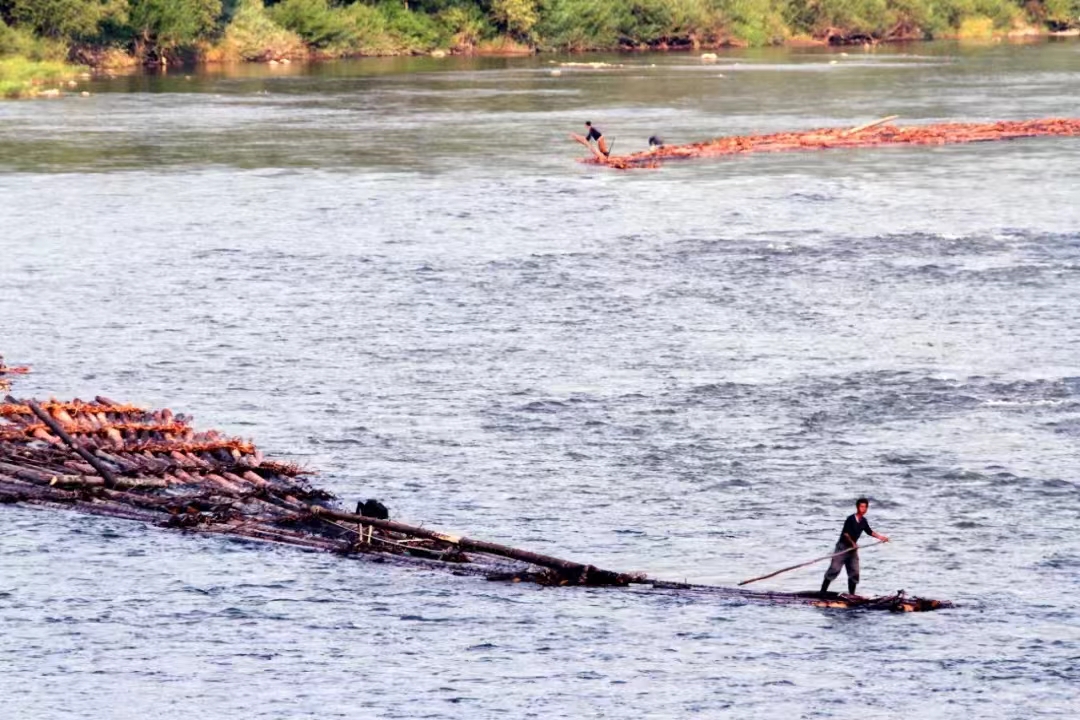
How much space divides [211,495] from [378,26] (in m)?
141

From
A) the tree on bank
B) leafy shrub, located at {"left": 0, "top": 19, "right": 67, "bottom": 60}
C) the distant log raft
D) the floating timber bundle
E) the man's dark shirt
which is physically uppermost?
the tree on bank

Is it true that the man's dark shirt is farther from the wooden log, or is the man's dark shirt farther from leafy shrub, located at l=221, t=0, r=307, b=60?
leafy shrub, located at l=221, t=0, r=307, b=60

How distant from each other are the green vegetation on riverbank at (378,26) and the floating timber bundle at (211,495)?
104 metres

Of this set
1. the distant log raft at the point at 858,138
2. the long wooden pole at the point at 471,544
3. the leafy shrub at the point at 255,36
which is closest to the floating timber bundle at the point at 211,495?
the long wooden pole at the point at 471,544

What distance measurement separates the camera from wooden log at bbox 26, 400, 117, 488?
3325 cm

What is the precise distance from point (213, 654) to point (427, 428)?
12039 mm

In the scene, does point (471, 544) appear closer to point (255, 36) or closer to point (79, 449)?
point (79, 449)

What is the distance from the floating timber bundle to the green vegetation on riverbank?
104 meters

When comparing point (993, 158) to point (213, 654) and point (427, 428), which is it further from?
point (213, 654)

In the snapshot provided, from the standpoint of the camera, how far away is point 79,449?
3347cm

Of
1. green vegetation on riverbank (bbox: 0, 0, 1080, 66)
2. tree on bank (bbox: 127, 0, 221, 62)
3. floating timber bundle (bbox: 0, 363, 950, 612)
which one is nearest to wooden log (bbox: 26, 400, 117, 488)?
floating timber bundle (bbox: 0, 363, 950, 612)

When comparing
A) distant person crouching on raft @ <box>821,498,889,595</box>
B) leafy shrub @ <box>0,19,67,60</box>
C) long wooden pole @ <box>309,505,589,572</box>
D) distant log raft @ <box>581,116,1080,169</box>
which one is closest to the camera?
distant person crouching on raft @ <box>821,498,889,595</box>

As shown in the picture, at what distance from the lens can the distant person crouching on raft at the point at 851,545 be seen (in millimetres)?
28016

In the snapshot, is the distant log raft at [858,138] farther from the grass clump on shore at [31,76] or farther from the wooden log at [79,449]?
the wooden log at [79,449]
